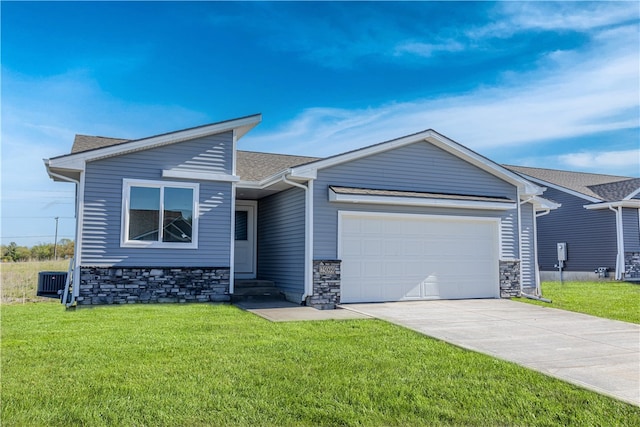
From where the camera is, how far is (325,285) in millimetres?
11195

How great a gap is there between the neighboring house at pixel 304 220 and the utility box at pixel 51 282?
1206 mm

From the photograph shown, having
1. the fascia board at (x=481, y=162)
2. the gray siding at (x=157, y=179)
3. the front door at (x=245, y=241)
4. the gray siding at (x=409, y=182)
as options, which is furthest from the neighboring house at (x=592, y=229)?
the gray siding at (x=157, y=179)

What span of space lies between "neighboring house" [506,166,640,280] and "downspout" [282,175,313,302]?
589 inches

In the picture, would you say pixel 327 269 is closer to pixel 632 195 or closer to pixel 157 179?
pixel 157 179

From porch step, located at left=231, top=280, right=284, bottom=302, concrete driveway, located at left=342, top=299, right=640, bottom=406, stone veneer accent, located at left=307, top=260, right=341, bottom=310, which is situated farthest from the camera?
porch step, located at left=231, top=280, right=284, bottom=302

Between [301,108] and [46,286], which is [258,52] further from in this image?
[46,286]

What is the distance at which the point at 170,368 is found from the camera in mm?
5348

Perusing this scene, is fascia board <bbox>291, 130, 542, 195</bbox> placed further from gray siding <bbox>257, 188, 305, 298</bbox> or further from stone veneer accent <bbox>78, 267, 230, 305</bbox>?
stone veneer accent <bbox>78, 267, 230, 305</bbox>

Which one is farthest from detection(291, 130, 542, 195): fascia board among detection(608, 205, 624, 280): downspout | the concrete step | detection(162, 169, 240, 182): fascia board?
detection(608, 205, 624, 280): downspout

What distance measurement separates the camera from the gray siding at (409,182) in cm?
1152

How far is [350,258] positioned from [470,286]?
3628mm

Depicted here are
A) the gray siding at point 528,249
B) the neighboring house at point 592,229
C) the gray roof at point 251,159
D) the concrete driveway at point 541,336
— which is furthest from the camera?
the neighboring house at point 592,229

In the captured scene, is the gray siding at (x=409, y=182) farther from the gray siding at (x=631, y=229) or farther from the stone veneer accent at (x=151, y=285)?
the gray siding at (x=631, y=229)

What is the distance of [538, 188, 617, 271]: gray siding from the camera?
67.8 feet
